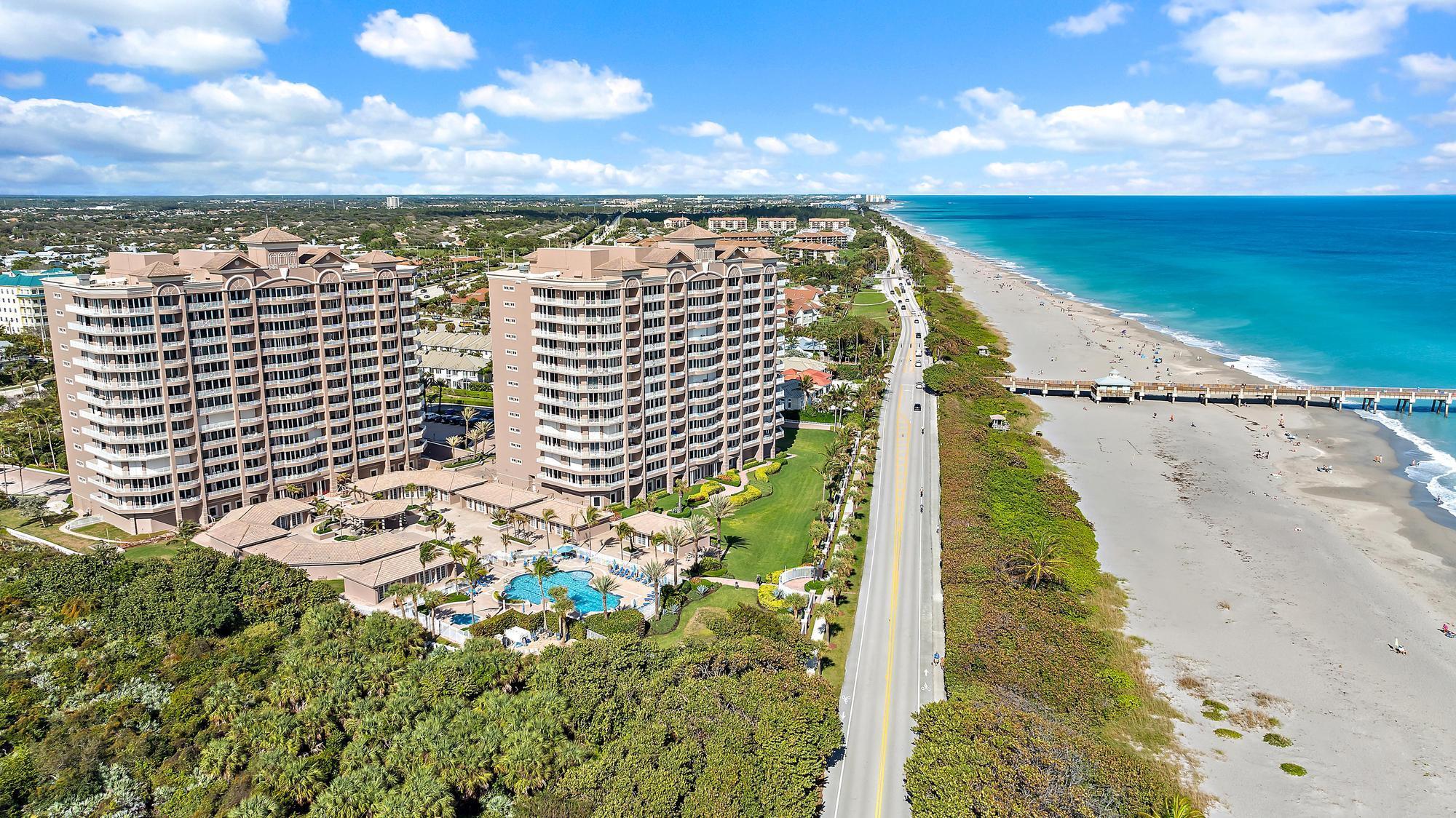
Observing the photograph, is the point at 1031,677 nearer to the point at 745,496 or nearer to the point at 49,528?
the point at 745,496

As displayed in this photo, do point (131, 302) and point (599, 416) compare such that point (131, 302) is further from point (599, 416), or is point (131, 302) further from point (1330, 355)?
point (1330, 355)

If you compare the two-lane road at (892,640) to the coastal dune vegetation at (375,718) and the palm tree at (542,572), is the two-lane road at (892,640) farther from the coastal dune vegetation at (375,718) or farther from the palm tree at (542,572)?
the palm tree at (542,572)

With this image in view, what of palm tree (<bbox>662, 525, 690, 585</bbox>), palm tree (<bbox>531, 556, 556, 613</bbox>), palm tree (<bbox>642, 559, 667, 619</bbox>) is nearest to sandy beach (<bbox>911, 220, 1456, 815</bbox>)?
palm tree (<bbox>642, 559, 667, 619</bbox>)

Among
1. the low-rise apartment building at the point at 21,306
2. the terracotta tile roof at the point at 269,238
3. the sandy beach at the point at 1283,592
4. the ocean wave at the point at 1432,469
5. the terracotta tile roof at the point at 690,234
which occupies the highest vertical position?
the terracotta tile roof at the point at 690,234

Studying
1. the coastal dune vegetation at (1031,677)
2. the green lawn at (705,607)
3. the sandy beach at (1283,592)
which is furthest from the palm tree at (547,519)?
the sandy beach at (1283,592)

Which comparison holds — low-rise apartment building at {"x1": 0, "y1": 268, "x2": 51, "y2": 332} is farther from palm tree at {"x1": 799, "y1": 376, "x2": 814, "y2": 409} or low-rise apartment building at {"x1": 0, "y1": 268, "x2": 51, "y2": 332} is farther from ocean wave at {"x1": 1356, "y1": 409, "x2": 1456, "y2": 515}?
ocean wave at {"x1": 1356, "y1": 409, "x2": 1456, "y2": 515}

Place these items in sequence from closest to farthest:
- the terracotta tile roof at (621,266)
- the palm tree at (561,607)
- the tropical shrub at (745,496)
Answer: the palm tree at (561,607), the terracotta tile roof at (621,266), the tropical shrub at (745,496)

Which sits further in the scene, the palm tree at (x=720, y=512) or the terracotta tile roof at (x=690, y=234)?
the terracotta tile roof at (x=690, y=234)
